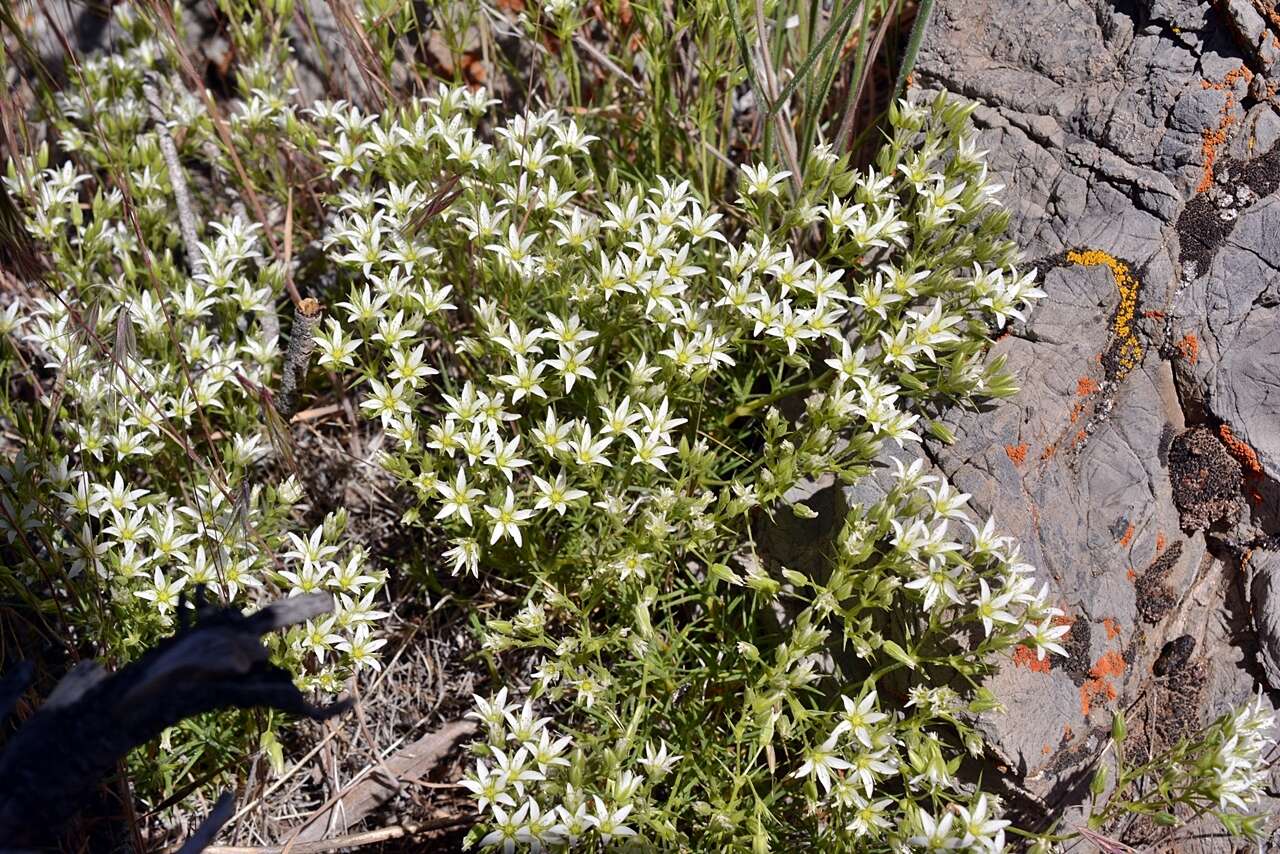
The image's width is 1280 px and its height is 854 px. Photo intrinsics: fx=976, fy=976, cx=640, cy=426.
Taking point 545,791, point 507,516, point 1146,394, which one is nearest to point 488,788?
point 545,791

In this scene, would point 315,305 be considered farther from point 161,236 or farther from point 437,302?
point 161,236

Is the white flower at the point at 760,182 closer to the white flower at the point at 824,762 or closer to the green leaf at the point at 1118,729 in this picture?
the white flower at the point at 824,762

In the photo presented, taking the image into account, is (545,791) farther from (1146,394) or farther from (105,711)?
(1146,394)

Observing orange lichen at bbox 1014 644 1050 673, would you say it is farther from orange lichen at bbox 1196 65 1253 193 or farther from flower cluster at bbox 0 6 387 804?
flower cluster at bbox 0 6 387 804

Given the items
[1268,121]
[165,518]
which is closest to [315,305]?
[165,518]

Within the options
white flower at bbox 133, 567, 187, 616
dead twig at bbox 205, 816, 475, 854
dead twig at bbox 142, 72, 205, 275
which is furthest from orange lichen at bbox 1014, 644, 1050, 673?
dead twig at bbox 142, 72, 205, 275

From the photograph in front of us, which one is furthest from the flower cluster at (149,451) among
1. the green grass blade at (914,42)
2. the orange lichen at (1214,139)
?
the orange lichen at (1214,139)
